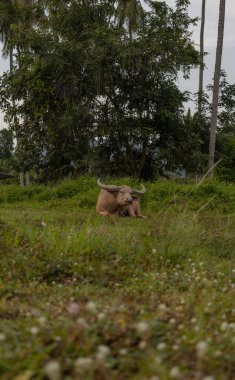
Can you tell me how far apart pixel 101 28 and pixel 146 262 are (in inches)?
479

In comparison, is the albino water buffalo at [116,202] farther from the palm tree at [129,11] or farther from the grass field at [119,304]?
the palm tree at [129,11]

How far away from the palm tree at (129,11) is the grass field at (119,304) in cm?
1506

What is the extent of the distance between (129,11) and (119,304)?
65.9 feet

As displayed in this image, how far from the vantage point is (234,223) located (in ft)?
25.7

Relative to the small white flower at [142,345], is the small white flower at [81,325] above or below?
above

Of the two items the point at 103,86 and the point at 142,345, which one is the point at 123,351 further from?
the point at 103,86

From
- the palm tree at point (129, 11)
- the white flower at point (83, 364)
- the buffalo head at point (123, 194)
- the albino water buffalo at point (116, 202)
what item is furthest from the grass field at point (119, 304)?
the palm tree at point (129, 11)

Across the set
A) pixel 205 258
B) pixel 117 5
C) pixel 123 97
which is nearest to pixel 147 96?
pixel 123 97

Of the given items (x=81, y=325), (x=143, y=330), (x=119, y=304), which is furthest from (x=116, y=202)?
(x=143, y=330)

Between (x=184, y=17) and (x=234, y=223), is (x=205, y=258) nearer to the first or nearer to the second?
(x=234, y=223)

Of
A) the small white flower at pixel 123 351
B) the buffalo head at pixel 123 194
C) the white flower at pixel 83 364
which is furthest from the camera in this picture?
the buffalo head at pixel 123 194

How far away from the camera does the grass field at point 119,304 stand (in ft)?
7.12

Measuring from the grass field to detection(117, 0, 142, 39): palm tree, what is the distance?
593 inches

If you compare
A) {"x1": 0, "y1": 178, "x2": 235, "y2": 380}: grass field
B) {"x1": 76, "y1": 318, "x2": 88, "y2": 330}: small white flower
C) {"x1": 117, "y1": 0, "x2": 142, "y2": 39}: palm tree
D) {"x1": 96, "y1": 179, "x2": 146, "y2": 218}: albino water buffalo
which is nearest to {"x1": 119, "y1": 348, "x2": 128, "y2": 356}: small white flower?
{"x1": 0, "y1": 178, "x2": 235, "y2": 380}: grass field
